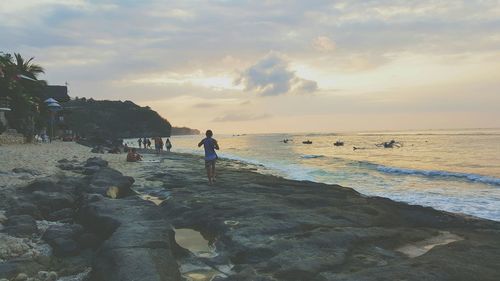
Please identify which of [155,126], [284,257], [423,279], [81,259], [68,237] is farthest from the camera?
[155,126]

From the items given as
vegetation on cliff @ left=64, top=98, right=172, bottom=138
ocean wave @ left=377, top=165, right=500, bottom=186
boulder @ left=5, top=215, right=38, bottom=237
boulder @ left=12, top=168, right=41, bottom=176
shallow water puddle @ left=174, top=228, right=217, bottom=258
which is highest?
vegetation on cliff @ left=64, top=98, right=172, bottom=138

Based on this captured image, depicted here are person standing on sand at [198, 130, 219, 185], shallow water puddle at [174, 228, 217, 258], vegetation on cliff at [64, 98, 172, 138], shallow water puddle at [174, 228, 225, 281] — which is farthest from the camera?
vegetation on cliff at [64, 98, 172, 138]

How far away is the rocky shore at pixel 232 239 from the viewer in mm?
6188

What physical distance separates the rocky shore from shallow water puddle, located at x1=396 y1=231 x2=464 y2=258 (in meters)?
0.02

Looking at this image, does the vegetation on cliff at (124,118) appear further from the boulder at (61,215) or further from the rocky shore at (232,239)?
the rocky shore at (232,239)

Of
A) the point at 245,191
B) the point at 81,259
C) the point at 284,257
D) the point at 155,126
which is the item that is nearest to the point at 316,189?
the point at 245,191

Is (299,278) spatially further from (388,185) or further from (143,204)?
(388,185)

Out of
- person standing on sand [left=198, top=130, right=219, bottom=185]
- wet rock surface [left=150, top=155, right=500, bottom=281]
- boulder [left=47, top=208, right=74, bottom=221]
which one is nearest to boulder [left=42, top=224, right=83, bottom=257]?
boulder [left=47, top=208, right=74, bottom=221]

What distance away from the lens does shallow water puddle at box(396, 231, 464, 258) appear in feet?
26.0

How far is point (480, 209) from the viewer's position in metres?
14.2

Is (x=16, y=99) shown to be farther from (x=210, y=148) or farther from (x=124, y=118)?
(x=124, y=118)

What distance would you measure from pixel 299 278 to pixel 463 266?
2475 millimetres

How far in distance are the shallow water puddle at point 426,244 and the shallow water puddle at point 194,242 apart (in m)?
3.60

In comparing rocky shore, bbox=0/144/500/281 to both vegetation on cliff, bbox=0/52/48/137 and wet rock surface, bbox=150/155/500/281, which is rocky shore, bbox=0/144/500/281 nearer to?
wet rock surface, bbox=150/155/500/281
